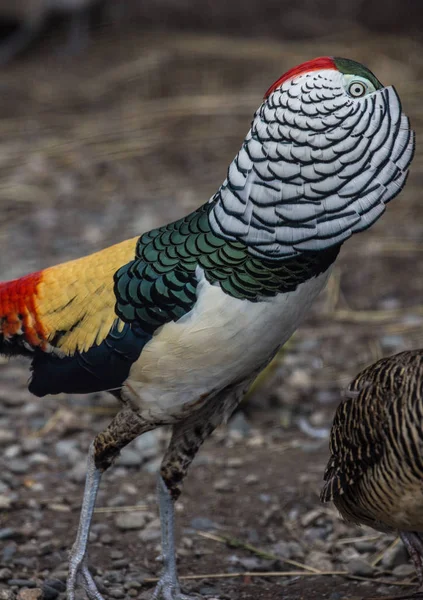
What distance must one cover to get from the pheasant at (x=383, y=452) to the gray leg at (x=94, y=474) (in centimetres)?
63

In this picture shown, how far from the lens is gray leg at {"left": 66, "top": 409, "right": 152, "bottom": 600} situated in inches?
122

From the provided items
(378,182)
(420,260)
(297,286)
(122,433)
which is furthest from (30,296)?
(420,260)

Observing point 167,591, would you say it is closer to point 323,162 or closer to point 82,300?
point 82,300

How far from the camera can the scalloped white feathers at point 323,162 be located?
2666 mm

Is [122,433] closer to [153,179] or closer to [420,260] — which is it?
[420,260]

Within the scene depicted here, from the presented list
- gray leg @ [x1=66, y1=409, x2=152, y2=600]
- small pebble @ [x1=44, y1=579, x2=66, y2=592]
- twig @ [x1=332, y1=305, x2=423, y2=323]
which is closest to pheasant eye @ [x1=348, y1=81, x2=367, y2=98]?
gray leg @ [x1=66, y1=409, x2=152, y2=600]

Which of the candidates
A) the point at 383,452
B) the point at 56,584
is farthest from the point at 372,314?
the point at 383,452

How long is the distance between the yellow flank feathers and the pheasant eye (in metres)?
0.84

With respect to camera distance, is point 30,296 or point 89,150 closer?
point 30,296

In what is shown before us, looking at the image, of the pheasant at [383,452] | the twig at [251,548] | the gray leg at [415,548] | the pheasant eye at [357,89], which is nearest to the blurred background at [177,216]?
the twig at [251,548]

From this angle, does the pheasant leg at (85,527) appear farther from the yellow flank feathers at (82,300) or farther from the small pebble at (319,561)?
the small pebble at (319,561)

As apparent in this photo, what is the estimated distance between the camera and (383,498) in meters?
2.85

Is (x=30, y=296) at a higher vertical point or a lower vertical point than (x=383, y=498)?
higher

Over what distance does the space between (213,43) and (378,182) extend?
7.62 m
